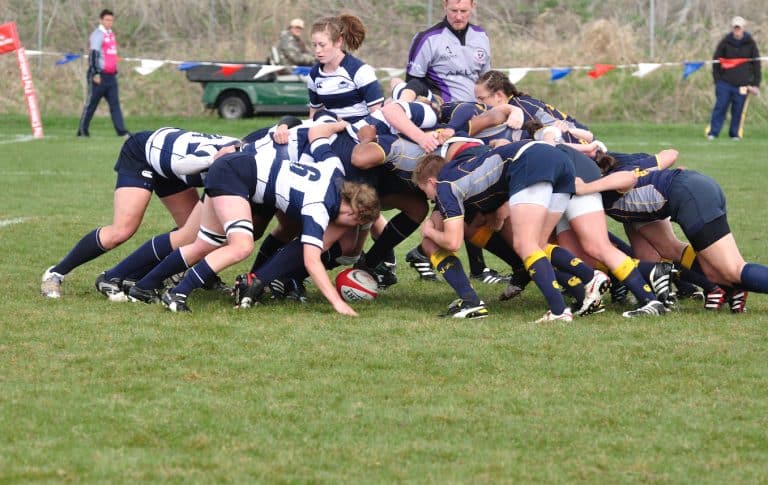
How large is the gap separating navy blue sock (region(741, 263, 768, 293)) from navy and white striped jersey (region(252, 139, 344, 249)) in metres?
2.23

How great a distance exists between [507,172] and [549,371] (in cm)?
162

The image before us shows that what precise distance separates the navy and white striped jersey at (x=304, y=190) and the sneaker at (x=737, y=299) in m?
2.24

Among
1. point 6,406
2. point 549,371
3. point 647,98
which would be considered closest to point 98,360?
point 6,406

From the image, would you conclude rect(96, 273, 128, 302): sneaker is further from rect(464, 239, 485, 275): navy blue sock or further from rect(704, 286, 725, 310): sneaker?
rect(704, 286, 725, 310): sneaker

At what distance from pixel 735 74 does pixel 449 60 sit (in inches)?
497

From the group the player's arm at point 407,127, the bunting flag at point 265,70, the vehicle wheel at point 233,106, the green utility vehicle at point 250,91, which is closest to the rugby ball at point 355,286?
the player's arm at point 407,127

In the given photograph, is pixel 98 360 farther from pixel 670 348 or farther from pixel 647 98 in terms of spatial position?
pixel 647 98

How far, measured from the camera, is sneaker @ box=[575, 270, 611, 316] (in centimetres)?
677

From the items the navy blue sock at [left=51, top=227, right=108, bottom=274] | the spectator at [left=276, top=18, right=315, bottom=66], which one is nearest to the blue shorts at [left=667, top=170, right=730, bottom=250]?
the navy blue sock at [left=51, top=227, right=108, bottom=274]

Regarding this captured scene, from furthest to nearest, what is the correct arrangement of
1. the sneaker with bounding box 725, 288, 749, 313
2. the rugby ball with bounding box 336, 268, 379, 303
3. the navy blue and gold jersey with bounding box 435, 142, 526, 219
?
the rugby ball with bounding box 336, 268, 379, 303
the sneaker with bounding box 725, 288, 749, 313
the navy blue and gold jersey with bounding box 435, 142, 526, 219

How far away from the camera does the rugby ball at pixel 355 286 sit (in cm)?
730

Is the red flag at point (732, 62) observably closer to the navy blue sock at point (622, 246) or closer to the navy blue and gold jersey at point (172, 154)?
the navy blue sock at point (622, 246)

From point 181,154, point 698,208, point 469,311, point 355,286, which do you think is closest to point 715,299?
point 698,208

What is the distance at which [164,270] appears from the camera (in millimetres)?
7031
